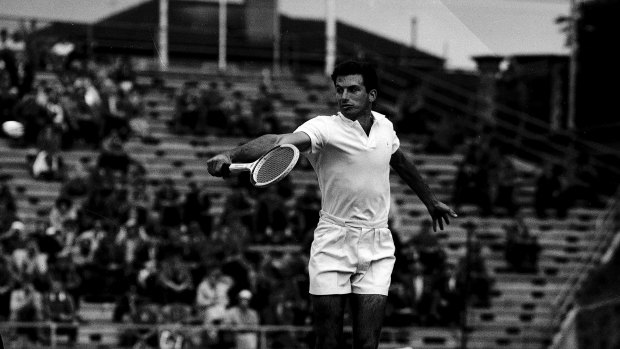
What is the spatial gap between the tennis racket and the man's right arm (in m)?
0.04

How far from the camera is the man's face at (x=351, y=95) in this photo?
29.8 ft

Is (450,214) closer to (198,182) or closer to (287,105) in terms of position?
(198,182)

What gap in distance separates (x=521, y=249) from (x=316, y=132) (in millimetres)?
14563

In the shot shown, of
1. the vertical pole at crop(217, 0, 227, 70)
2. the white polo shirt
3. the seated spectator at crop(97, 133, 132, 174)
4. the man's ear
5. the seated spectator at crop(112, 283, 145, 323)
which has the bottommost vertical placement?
the seated spectator at crop(112, 283, 145, 323)

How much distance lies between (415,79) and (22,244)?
1094 cm

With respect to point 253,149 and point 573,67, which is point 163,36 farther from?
point 253,149

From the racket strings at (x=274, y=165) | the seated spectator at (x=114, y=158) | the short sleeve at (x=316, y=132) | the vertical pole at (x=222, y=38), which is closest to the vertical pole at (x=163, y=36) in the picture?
the vertical pole at (x=222, y=38)

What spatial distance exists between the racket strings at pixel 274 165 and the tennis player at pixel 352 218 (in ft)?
1.64

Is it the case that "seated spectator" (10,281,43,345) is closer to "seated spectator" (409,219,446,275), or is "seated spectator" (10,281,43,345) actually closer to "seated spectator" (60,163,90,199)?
"seated spectator" (60,163,90,199)

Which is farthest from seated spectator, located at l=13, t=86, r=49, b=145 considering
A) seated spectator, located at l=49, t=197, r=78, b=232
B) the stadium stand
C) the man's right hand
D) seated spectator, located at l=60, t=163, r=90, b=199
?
the man's right hand

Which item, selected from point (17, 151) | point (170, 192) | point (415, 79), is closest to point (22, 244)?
point (170, 192)

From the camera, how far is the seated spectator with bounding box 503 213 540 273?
2277 cm

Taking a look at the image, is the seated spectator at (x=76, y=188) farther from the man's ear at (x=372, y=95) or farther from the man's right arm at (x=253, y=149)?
the man's right arm at (x=253, y=149)

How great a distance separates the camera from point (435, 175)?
81.8ft
